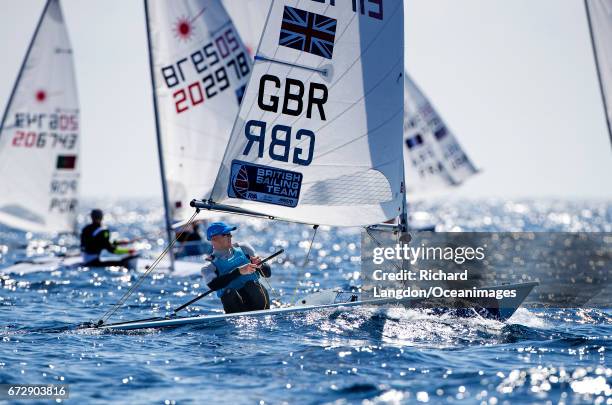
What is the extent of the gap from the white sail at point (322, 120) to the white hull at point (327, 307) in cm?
96

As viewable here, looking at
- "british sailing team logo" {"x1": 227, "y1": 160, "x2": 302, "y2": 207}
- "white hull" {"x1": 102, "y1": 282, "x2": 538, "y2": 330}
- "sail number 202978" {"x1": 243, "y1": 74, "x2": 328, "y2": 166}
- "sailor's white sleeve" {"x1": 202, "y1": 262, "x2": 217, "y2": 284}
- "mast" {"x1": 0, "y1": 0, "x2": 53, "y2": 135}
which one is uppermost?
"mast" {"x1": 0, "y1": 0, "x2": 53, "y2": 135}

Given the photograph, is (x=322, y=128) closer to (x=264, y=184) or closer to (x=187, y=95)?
(x=264, y=184)

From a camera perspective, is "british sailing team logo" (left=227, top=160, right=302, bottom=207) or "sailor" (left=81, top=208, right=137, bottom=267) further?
"sailor" (left=81, top=208, right=137, bottom=267)

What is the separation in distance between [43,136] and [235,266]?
1288cm

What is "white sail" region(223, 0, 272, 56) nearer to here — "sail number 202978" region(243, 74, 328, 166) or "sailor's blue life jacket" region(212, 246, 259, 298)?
"sail number 202978" region(243, 74, 328, 166)

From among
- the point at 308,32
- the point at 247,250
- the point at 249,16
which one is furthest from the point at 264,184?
the point at 249,16

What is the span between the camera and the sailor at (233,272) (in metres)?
9.65

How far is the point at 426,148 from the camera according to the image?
32625 millimetres

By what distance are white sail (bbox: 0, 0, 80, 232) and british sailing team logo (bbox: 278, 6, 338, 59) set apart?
1274 centimetres

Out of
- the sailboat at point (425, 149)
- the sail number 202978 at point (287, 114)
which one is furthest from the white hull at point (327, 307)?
the sailboat at point (425, 149)

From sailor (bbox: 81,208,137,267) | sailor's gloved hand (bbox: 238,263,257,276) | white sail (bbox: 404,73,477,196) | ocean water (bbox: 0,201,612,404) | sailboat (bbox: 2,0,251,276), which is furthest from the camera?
white sail (bbox: 404,73,477,196)

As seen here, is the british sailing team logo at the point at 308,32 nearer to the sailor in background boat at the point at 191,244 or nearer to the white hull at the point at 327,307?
the white hull at the point at 327,307

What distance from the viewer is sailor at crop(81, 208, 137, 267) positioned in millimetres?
17000

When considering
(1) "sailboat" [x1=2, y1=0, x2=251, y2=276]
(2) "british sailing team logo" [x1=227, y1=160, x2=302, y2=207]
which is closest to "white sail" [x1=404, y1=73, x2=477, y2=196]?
(1) "sailboat" [x1=2, y1=0, x2=251, y2=276]
